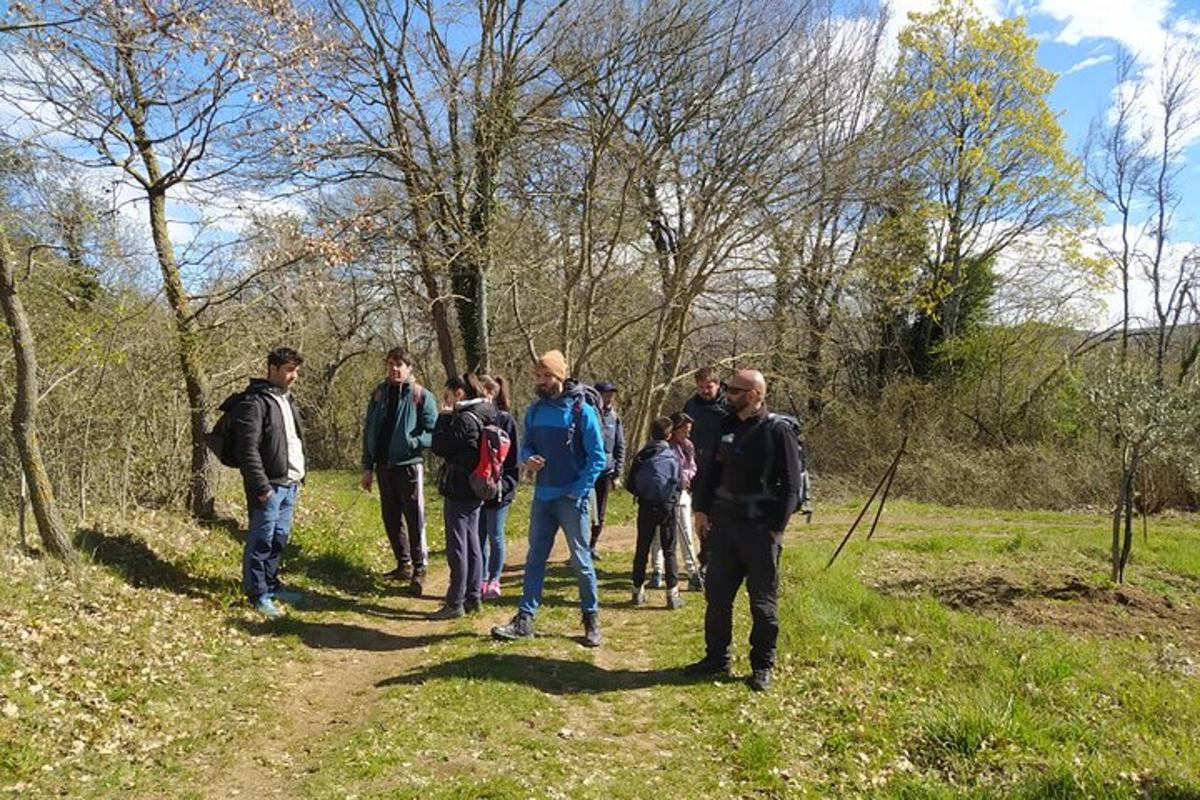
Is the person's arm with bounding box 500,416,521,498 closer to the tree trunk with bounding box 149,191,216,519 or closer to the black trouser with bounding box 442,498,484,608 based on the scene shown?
the black trouser with bounding box 442,498,484,608

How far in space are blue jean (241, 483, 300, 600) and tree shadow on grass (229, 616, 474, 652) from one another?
0.34 m

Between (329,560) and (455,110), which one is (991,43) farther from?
(329,560)

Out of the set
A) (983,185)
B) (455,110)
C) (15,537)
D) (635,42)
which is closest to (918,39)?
(983,185)

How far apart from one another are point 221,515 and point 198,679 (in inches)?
136

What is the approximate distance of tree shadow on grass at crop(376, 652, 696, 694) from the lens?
16.8 feet

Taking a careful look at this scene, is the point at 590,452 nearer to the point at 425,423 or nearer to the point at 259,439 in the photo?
the point at 425,423

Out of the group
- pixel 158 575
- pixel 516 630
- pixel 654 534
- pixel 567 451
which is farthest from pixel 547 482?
pixel 158 575

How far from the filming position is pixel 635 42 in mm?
13125

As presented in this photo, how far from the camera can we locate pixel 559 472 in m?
5.75

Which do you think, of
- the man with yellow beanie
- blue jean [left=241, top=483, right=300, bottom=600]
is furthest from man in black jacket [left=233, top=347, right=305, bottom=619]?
the man with yellow beanie

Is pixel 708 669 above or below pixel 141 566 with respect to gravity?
below

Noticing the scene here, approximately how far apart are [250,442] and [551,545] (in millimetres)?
2324

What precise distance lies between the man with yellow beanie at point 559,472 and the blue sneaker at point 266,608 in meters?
1.70

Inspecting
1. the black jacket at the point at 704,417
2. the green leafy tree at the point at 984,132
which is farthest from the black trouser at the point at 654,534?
the green leafy tree at the point at 984,132
